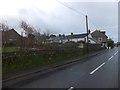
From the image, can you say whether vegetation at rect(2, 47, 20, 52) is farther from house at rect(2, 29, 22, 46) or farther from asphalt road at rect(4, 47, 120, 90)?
asphalt road at rect(4, 47, 120, 90)

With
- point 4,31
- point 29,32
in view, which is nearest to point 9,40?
point 4,31

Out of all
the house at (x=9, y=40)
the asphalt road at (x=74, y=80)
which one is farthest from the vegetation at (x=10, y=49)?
the asphalt road at (x=74, y=80)

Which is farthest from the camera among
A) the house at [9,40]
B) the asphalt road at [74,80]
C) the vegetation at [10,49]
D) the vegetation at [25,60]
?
the house at [9,40]

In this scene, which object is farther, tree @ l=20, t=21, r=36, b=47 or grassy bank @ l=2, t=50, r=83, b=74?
tree @ l=20, t=21, r=36, b=47

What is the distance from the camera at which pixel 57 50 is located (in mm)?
34469

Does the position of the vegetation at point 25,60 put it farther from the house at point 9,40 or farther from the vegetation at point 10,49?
the house at point 9,40

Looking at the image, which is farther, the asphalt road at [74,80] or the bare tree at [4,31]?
the bare tree at [4,31]

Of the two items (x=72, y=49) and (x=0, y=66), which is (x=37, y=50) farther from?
(x=72, y=49)

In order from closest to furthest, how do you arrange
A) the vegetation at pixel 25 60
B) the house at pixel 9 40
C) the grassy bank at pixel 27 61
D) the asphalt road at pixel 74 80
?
the asphalt road at pixel 74 80 < the grassy bank at pixel 27 61 < the vegetation at pixel 25 60 < the house at pixel 9 40

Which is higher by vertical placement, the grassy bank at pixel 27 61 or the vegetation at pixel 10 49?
the vegetation at pixel 10 49

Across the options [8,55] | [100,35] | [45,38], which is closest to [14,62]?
[8,55]

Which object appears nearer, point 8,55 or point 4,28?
point 8,55

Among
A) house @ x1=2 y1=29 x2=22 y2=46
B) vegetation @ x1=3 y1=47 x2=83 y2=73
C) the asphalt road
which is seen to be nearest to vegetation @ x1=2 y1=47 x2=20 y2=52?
house @ x1=2 y1=29 x2=22 y2=46

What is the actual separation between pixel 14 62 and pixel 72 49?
2395 cm
